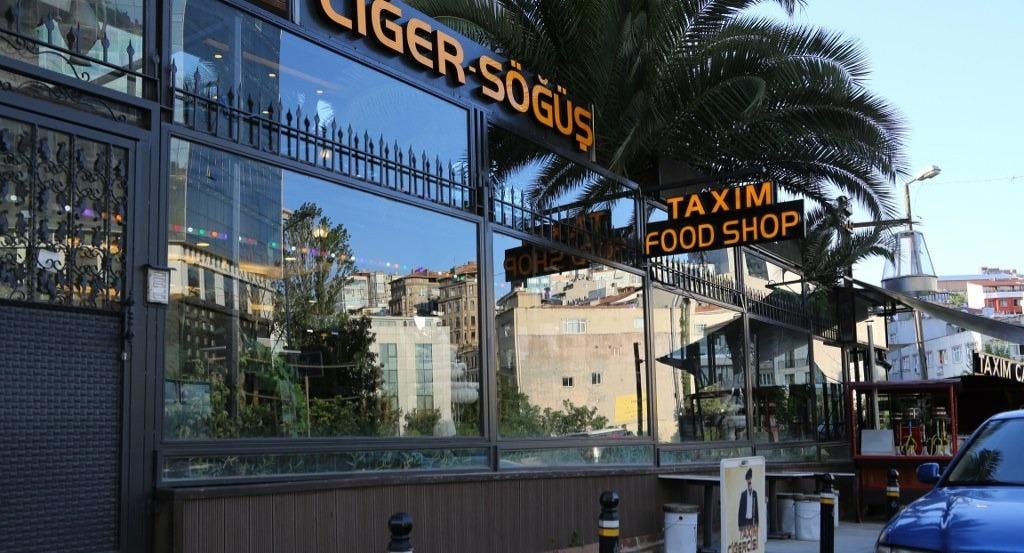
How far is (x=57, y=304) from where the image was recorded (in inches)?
278

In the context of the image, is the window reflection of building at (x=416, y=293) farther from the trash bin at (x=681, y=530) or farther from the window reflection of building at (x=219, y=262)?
the trash bin at (x=681, y=530)

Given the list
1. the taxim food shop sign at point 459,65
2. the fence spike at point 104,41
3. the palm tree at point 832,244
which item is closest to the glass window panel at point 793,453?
the palm tree at point 832,244

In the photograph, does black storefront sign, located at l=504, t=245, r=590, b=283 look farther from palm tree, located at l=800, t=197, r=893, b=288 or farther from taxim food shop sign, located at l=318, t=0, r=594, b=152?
palm tree, located at l=800, t=197, r=893, b=288

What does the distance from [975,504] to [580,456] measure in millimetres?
6583

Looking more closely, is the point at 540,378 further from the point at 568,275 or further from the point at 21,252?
the point at 21,252

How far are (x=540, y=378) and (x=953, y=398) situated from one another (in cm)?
1041

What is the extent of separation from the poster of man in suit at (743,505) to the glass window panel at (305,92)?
3958 mm

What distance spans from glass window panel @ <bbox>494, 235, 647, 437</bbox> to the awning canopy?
9435mm

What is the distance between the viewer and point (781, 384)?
736 inches

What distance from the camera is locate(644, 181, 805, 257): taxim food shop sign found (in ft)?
43.4

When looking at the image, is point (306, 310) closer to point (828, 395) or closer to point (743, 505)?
point (743, 505)

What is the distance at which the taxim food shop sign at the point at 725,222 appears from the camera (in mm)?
13219

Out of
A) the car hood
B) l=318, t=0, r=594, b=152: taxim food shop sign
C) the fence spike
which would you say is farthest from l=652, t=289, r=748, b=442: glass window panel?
the fence spike

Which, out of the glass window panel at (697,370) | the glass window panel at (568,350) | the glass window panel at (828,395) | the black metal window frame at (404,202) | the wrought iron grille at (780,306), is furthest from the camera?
the glass window panel at (828,395)
